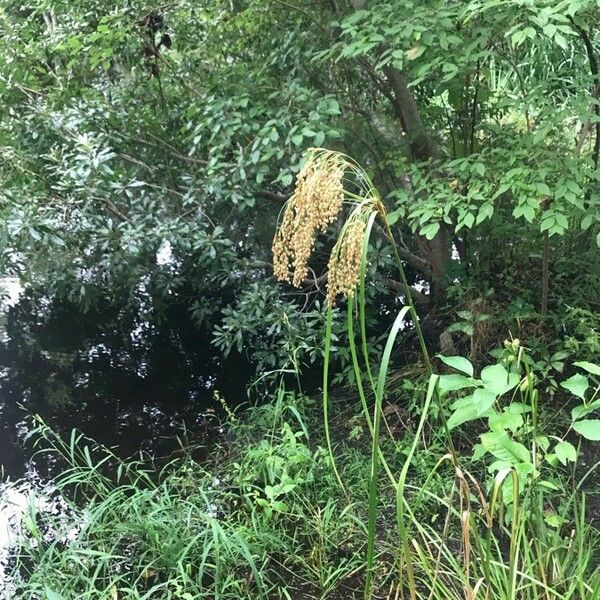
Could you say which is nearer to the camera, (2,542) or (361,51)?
(361,51)

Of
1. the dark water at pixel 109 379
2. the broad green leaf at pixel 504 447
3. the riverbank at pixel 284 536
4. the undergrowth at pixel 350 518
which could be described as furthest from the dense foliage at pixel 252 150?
the broad green leaf at pixel 504 447

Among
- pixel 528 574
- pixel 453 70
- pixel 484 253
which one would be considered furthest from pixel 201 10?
pixel 528 574

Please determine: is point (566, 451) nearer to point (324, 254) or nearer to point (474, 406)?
point (474, 406)

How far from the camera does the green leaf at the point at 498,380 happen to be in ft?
4.30

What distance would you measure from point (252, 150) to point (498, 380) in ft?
5.93

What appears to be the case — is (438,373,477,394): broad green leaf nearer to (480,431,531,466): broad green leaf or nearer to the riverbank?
(480,431,531,466): broad green leaf

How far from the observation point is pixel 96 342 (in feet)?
14.0

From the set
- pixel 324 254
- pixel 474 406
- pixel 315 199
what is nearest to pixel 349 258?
pixel 315 199

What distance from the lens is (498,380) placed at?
1326 millimetres

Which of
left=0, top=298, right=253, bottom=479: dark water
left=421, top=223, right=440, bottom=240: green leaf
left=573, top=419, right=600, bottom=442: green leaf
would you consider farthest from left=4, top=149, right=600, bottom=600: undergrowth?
left=0, top=298, right=253, bottom=479: dark water

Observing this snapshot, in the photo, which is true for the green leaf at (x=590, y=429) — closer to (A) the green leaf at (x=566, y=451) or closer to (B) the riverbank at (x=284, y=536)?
(A) the green leaf at (x=566, y=451)

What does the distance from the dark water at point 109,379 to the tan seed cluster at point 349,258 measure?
2041 mm

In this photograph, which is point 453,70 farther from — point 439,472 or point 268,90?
point 439,472

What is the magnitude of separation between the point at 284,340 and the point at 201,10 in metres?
1.80
